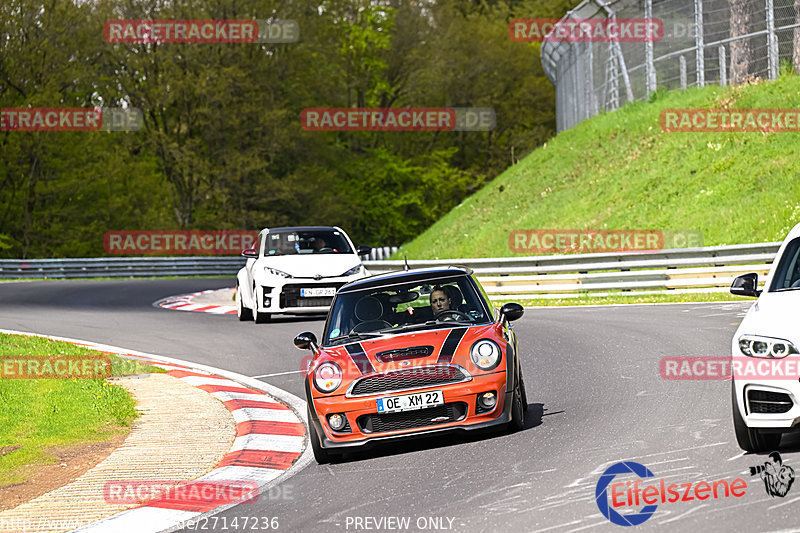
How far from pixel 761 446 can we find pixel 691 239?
707 inches

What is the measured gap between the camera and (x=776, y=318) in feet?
23.4

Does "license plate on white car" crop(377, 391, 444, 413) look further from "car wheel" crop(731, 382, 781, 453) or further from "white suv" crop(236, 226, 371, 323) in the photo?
"white suv" crop(236, 226, 371, 323)

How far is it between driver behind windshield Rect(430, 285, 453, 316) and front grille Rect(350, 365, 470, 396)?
1191 mm

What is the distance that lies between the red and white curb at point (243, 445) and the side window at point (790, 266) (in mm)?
3782

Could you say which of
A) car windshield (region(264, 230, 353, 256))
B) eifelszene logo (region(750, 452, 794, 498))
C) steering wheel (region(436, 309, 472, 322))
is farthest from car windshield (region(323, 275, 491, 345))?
car windshield (region(264, 230, 353, 256))

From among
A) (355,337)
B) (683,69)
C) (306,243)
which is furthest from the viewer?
(683,69)

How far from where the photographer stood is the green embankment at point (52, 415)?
883 centimetres

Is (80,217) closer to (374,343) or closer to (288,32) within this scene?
(288,32)

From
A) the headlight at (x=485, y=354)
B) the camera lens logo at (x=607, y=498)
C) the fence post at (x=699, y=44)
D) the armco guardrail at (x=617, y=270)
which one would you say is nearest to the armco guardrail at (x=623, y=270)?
the armco guardrail at (x=617, y=270)

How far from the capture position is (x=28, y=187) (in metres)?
49.3

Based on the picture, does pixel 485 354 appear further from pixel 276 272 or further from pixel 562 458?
pixel 276 272

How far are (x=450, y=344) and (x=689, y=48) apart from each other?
2303 centimetres

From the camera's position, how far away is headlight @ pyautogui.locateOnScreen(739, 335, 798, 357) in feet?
22.3

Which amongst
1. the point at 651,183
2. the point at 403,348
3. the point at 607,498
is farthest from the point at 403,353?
the point at 651,183
